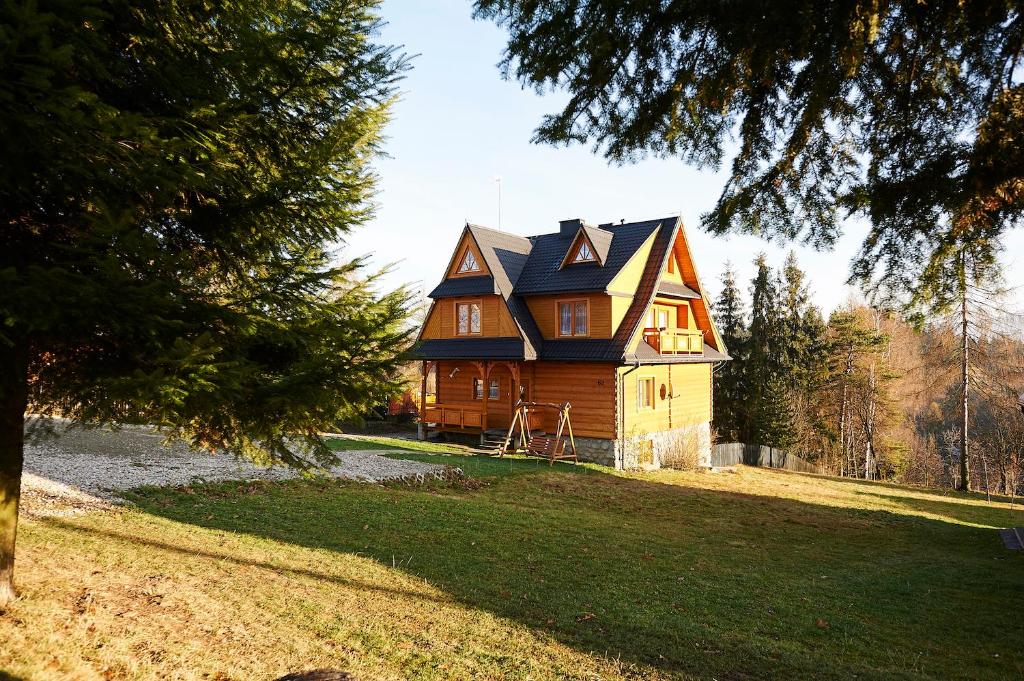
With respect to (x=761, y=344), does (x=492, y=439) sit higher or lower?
lower

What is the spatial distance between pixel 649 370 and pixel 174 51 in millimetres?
20164

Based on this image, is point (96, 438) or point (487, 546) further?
point (96, 438)

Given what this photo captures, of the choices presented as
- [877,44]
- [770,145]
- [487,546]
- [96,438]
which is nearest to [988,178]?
[877,44]

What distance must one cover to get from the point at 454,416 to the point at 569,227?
9.25m

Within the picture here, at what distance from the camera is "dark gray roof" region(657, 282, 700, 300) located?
76.1ft

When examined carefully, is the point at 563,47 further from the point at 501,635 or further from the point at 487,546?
the point at 487,546

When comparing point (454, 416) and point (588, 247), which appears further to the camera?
point (454, 416)

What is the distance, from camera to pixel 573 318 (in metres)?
22.2

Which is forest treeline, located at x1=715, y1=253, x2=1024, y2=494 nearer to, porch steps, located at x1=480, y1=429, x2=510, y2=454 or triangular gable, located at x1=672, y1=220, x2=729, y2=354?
triangular gable, located at x1=672, y1=220, x2=729, y2=354

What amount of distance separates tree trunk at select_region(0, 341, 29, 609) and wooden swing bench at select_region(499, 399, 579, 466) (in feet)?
50.4

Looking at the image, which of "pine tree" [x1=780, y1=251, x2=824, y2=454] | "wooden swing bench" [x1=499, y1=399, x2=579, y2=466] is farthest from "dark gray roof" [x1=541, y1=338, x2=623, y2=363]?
"pine tree" [x1=780, y1=251, x2=824, y2=454]

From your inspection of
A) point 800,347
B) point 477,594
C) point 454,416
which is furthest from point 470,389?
point 800,347

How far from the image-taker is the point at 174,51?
4.84 meters

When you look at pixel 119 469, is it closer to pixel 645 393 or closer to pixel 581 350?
pixel 581 350
